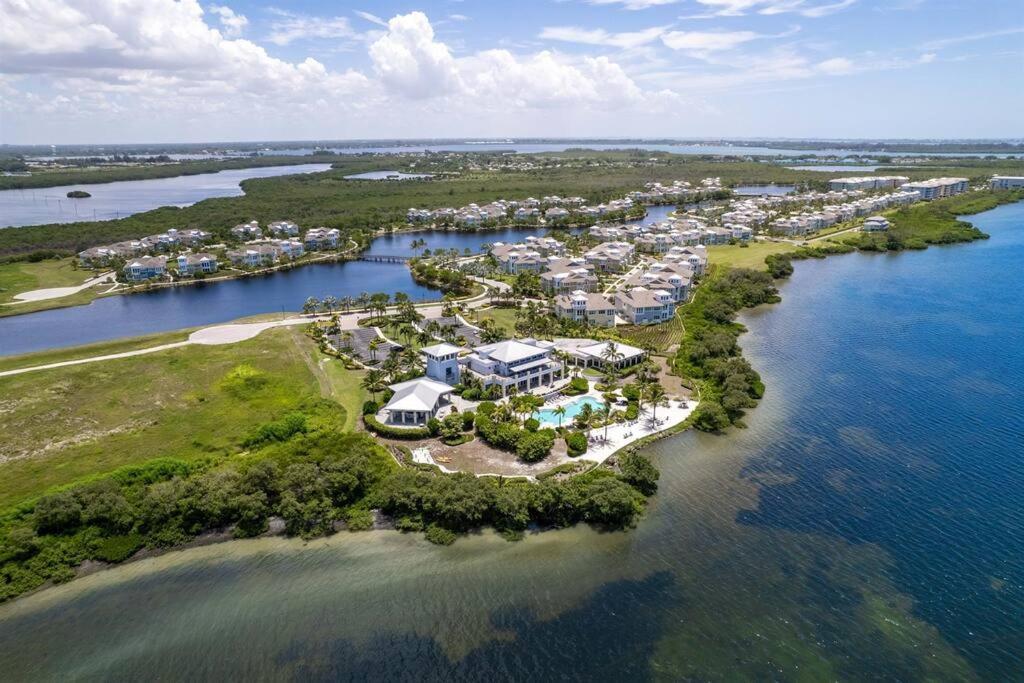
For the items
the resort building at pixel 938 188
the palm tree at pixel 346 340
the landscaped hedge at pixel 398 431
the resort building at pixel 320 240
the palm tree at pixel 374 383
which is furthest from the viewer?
the resort building at pixel 938 188

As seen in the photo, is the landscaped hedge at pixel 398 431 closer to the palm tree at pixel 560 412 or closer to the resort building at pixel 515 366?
the resort building at pixel 515 366

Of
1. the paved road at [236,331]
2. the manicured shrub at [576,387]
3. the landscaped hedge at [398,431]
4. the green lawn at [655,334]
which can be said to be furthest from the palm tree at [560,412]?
the paved road at [236,331]

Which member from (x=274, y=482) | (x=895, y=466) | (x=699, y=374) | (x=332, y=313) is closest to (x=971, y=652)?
(x=895, y=466)

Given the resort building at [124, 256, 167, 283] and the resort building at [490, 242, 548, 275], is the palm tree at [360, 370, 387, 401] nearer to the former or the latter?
the resort building at [490, 242, 548, 275]

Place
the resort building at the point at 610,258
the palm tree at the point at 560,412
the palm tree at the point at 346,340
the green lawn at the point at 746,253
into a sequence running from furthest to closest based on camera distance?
the green lawn at the point at 746,253 → the resort building at the point at 610,258 → the palm tree at the point at 346,340 → the palm tree at the point at 560,412

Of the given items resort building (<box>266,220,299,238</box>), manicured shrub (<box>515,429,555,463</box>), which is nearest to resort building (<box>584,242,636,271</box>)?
manicured shrub (<box>515,429,555,463</box>)

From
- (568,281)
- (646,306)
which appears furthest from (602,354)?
(568,281)
